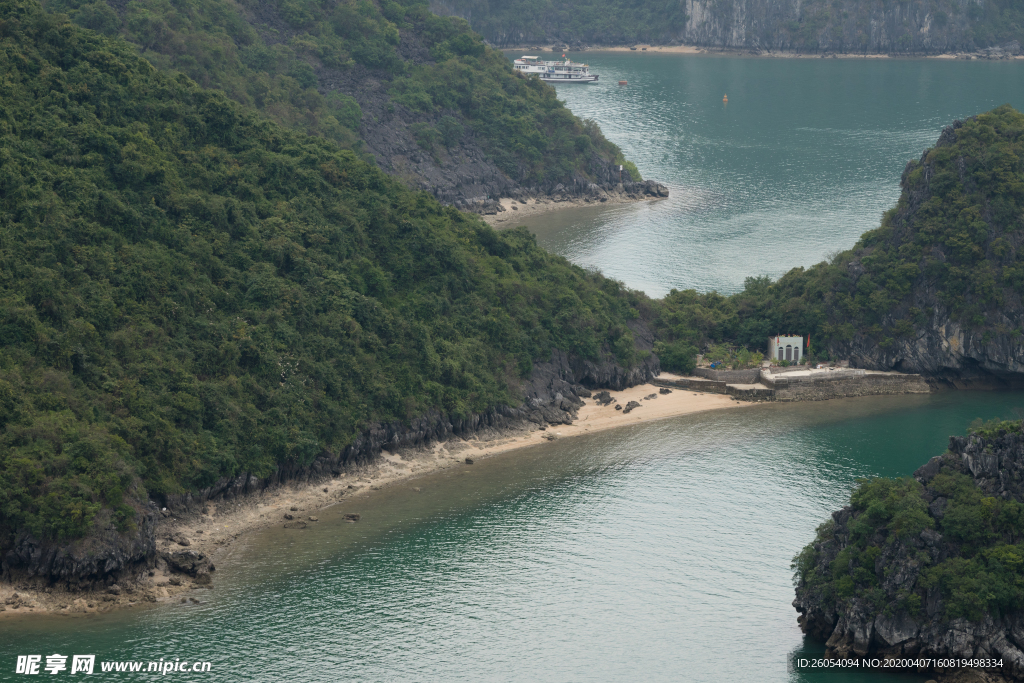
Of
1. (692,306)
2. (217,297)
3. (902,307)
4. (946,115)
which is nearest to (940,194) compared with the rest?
(902,307)

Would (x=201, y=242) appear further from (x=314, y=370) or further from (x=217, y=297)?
(x=314, y=370)

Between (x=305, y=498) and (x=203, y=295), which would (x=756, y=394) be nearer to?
(x=305, y=498)

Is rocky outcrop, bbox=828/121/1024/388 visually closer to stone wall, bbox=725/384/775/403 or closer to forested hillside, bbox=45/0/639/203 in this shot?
stone wall, bbox=725/384/775/403

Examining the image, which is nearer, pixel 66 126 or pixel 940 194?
pixel 66 126

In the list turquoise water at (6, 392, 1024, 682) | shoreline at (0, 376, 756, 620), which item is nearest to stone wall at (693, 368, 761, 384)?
shoreline at (0, 376, 756, 620)

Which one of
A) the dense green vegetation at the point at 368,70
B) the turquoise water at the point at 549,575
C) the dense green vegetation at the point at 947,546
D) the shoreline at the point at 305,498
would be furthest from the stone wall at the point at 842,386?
the dense green vegetation at the point at 368,70

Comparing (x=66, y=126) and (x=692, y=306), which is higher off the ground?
(x=66, y=126)
